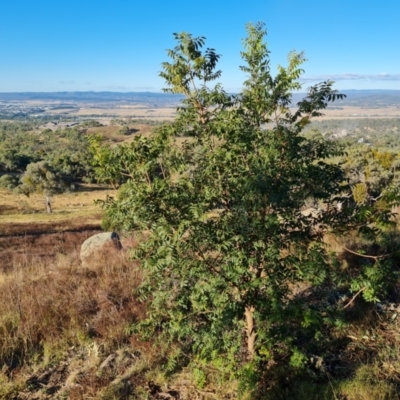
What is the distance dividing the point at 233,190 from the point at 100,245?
1010 cm

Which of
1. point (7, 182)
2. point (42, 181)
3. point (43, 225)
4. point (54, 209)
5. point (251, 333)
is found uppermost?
point (251, 333)

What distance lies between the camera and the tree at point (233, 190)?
389 cm

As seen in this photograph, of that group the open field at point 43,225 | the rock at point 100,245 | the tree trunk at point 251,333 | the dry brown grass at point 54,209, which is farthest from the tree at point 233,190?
the dry brown grass at point 54,209

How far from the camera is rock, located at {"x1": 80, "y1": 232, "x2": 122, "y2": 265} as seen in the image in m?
12.4

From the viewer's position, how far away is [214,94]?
13.2ft

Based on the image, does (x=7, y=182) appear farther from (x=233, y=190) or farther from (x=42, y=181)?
(x=233, y=190)

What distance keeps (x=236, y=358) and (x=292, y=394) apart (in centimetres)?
86

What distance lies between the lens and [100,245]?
1327 cm

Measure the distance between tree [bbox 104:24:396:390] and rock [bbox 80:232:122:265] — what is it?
8.17 metres

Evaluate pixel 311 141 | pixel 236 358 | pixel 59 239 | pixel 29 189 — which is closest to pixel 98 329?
pixel 236 358

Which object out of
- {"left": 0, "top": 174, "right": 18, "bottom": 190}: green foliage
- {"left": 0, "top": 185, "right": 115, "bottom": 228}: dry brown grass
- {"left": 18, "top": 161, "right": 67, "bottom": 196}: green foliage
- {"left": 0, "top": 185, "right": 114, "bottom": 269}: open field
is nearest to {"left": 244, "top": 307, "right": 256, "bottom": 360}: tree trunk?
{"left": 0, "top": 185, "right": 114, "bottom": 269}: open field

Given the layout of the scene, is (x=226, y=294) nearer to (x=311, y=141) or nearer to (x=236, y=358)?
(x=236, y=358)

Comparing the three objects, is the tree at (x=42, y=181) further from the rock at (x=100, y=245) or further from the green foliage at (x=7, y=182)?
the rock at (x=100, y=245)

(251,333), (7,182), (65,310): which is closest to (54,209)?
(7,182)
